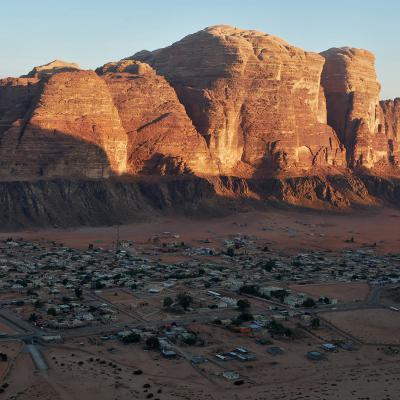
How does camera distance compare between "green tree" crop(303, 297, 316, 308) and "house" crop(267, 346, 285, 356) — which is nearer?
"house" crop(267, 346, 285, 356)

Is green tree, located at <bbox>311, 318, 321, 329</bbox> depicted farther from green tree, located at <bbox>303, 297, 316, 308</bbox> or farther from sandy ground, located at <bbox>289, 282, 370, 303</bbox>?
sandy ground, located at <bbox>289, 282, 370, 303</bbox>

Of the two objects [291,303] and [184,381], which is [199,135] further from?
[184,381]

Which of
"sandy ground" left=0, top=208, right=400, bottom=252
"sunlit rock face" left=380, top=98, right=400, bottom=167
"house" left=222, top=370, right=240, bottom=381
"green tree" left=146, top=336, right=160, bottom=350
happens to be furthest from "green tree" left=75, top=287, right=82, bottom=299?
"sunlit rock face" left=380, top=98, right=400, bottom=167

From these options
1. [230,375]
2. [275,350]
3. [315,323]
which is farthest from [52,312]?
[315,323]

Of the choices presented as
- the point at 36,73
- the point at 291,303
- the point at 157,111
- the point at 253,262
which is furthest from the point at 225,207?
the point at 291,303

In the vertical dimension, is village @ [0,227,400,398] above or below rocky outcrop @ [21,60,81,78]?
below
